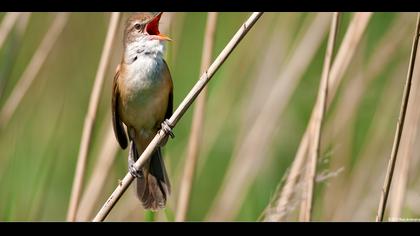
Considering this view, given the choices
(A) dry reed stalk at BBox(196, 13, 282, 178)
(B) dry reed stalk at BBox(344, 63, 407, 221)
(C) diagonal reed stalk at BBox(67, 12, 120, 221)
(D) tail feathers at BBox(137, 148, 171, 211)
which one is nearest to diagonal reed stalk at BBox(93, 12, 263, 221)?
(C) diagonal reed stalk at BBox(67, 12, 120, 221)

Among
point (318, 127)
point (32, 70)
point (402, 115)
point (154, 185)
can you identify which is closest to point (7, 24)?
point (32, 70)

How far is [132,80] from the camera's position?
312 centimetres

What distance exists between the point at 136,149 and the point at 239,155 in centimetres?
50

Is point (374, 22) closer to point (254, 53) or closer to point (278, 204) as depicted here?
point (254, 53)

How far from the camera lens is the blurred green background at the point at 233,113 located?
327cm

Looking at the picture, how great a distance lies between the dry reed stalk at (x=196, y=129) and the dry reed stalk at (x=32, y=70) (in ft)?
2.32

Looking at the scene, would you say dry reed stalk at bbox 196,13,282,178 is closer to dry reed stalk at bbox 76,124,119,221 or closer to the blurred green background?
the blurred green background

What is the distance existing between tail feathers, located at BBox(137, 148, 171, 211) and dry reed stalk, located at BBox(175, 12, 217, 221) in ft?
0.57

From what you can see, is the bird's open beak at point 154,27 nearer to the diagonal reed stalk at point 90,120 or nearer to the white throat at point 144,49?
the white throat at point 144,49

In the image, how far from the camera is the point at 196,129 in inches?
116

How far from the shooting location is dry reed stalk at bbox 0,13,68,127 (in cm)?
315
